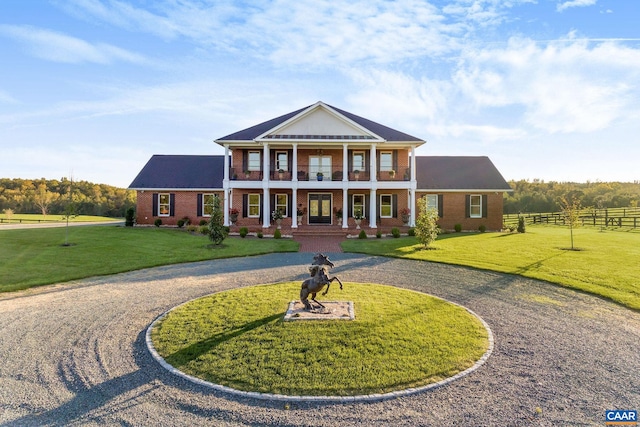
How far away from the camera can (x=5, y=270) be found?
12938 millimetres

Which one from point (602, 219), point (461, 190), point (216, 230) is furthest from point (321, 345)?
point (602, 219)

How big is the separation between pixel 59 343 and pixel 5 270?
945 centimetres

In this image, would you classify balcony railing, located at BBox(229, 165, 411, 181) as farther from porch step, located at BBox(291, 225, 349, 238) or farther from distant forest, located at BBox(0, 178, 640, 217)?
distant forest, located at BBox(0, 178, 640, 217)

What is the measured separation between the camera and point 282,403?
4711 mm

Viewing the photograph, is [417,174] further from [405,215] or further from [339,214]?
[339,214]

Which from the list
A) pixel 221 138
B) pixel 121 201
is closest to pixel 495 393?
pixel 221 138

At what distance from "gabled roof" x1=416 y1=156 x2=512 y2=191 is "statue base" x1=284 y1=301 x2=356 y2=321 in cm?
2118

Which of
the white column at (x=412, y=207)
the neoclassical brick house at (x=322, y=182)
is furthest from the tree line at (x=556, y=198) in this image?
the white column at (x=412, y=207)

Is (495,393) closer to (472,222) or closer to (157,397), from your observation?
(157,397)

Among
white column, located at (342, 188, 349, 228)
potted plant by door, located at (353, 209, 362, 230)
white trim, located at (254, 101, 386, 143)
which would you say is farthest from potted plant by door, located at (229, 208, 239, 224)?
potted plant by door, located at (353, 209, 362, 230)

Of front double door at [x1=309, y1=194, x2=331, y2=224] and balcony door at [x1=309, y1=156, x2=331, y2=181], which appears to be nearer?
balcony door at [x1=309, y1=156, x2=331, y2=181]

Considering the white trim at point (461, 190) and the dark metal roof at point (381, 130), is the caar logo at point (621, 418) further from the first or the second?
the white trim at point (461, 190)

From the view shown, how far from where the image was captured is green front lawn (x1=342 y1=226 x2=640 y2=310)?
11.1 metres

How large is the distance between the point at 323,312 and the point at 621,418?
5.18 metres
